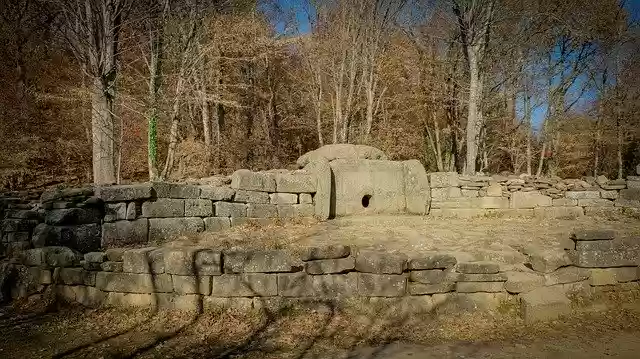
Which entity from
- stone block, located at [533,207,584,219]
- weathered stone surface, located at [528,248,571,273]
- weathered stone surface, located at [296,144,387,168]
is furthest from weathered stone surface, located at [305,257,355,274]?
stone block, located at [533,207,584,219]

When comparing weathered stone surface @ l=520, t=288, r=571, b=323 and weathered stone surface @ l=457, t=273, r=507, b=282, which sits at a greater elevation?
weathered stone surface @ l=457, t=273, r=507, b=282

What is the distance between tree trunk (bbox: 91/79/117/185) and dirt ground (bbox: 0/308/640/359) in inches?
270

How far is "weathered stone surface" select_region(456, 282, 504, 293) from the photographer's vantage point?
216 inches

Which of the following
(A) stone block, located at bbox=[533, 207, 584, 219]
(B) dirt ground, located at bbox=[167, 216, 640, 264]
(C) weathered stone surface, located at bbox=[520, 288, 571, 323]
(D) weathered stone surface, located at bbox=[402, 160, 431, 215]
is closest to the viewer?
(C) weathered stone surface, located at bbox=[520, 288, 571, 323]

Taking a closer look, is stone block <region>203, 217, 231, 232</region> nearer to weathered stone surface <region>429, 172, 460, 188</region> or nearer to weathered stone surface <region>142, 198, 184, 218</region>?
weathered stone surface <region>142, 198, 184, 218</region>

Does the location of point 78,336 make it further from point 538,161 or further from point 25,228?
point 538,161

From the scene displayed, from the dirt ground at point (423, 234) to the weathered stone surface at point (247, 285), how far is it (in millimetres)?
924


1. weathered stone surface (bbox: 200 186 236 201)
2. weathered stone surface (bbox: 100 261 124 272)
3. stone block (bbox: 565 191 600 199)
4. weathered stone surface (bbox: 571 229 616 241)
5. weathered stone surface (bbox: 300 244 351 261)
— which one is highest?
weathered stone surface (bbox: 200 186 236 201)

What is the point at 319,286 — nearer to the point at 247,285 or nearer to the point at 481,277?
the point at 247,285

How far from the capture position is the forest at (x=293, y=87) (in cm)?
1380

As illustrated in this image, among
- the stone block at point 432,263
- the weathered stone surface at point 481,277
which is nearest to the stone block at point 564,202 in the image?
the weathered stone surface at point 481,277

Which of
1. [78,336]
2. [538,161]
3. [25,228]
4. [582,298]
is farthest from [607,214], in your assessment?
[25,228]

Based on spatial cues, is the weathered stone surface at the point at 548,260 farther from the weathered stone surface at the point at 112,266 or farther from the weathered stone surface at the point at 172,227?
the weathered stone surface at the point at 172,227

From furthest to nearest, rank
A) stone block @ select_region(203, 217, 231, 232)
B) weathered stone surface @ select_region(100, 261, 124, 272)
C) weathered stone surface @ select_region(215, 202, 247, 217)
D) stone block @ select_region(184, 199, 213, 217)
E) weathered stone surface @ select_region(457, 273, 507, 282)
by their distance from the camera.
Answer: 1. weathered stone surface @ select_region(215, 202, 247, 217)
2. stone block @ select_region(203, 217, 231, 232)
3. stone block @ select_region(184, 199, 213, 217)
4. weathered stone surface @ select_region(100, 261, 124, 272)
5. weathered stone surface @ select_region(457, 273, 507, 282)
